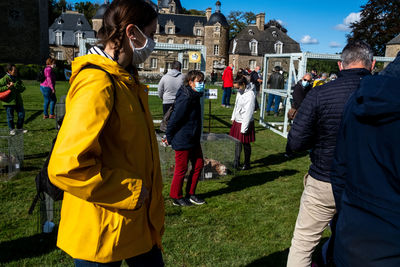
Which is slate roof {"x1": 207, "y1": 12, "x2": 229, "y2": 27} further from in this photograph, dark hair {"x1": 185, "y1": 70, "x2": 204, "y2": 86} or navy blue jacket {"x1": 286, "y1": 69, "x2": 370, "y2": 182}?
navy blue jacket {"x1": 286, "y1": 69, "x2": 370, "y2": 182}

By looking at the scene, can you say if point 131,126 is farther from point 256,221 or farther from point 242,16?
point 242,16

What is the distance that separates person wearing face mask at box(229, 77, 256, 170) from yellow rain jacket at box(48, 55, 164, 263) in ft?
16.9

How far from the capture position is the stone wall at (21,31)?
37594 mm

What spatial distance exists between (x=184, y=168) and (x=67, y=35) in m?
59.6

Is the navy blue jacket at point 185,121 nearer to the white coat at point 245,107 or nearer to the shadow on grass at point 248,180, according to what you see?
the shadow on grass at point 248,180

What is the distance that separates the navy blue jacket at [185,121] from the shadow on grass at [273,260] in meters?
1.84

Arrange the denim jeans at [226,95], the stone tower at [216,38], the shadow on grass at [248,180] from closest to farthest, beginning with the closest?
the shadow on grass at [248,180]
the denim jeans at [226,95]
the stone tower at [216,38]

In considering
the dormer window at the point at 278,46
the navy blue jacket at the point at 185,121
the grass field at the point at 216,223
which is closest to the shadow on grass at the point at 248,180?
the grass field at the point at 216,223

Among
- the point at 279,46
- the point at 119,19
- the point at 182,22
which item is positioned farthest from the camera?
the point at 182,22

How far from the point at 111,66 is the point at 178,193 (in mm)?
3709

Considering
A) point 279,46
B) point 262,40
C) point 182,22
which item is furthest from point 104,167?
point 182,22

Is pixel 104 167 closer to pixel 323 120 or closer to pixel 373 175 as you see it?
pixel 373 175

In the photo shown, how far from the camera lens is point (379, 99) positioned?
4.25 ft

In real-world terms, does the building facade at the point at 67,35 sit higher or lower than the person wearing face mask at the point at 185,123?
higher
